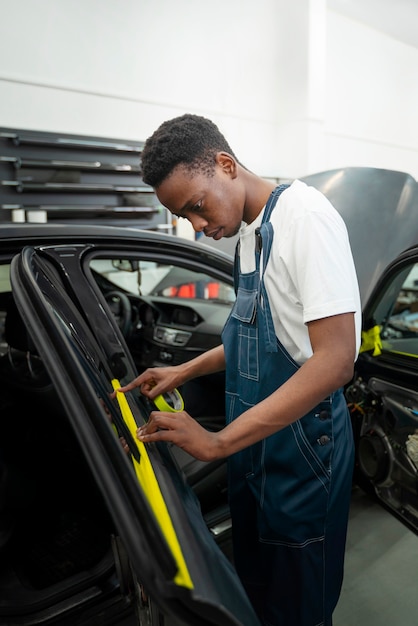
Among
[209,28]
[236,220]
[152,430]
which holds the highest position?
[209,28]

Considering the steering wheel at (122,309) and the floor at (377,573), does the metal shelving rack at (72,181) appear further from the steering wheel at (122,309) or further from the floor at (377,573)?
the floor at (377,573)

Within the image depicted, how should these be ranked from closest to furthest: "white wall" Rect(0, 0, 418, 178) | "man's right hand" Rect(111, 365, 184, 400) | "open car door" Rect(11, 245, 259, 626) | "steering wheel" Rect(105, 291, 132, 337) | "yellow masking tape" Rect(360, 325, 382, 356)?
"open car door" Rect(11, 245, 259, 626) → "man's right hand" Rect(111, 365, 184, 400) → "yellow masking tape" Rect(360, 325, 382, 356) → "steering wheel" Rect(105, 291, 132, 337) → "white wall" Rect(0, 0, 418, 178)

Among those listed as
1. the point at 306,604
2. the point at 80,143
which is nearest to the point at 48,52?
the point at 80,143

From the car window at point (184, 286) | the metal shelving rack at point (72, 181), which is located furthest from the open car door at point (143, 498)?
the metal shelving rack at point (72, 181)

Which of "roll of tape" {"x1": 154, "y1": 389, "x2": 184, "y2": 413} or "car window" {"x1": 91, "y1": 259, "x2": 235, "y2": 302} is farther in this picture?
"car window" {"x1": 91, "y1": 259, "x2": 235, "y2": 302}

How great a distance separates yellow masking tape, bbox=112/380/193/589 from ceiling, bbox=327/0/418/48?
6.46 metres

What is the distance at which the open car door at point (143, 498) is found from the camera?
1.73 ft

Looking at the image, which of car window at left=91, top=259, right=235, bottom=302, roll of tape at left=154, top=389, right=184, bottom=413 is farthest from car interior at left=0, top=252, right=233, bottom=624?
roll of tape at left=154, top=389, right=184, bottom=413

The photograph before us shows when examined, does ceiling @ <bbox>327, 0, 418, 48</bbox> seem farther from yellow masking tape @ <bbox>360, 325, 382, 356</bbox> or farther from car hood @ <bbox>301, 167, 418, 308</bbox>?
yellow masking tape @ <bbox>360, 325, 382, 356</bbox>

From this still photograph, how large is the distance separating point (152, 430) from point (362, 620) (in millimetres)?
1335

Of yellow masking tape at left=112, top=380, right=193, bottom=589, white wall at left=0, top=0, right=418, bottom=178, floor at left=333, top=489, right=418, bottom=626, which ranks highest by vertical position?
white wall at left=0, top=0, right=418, bottom=178

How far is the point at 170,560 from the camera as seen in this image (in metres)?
0.54

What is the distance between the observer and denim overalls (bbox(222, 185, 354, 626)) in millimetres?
1079

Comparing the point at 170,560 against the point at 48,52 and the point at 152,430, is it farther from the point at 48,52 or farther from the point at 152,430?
the point at 48,52
